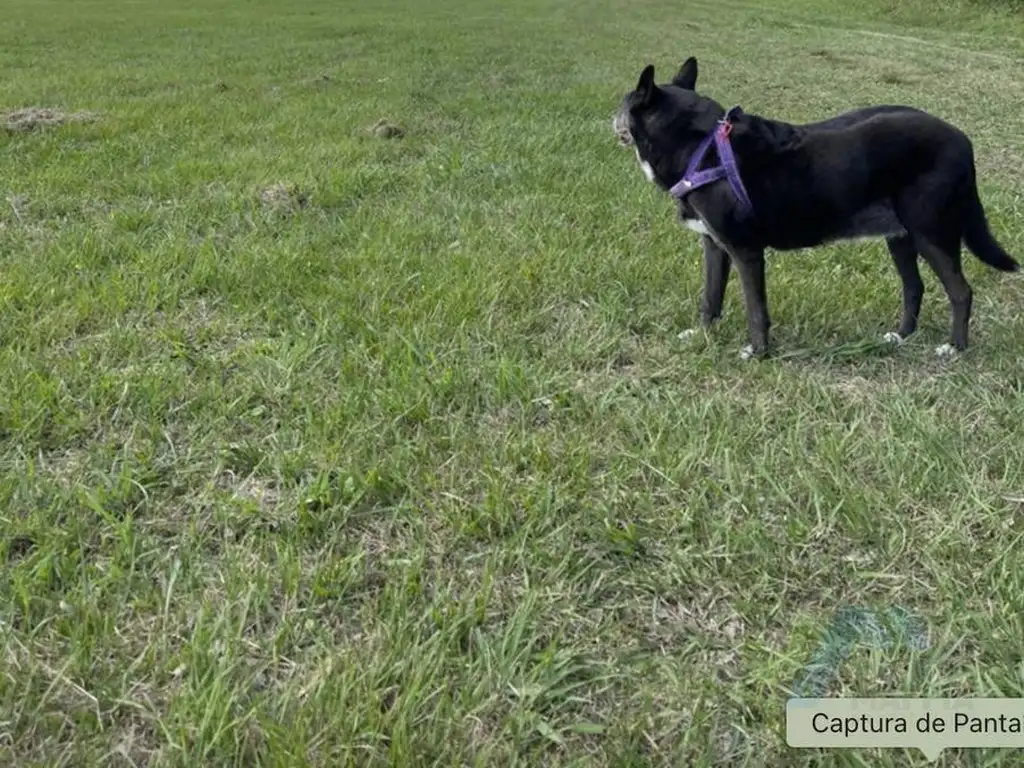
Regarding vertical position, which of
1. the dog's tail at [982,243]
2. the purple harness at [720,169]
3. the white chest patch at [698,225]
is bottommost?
the dog's tail at [982,243]

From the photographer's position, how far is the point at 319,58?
14.5 m

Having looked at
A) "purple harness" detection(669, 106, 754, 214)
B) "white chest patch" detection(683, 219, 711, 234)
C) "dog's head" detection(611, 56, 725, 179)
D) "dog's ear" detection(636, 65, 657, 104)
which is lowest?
"white chest patch" detection(683, 219, 711, 234)

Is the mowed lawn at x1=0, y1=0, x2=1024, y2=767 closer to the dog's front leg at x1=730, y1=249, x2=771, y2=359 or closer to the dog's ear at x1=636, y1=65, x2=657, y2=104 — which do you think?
the dog's front leg at x1=730, y1=249, x2=771, y2=359

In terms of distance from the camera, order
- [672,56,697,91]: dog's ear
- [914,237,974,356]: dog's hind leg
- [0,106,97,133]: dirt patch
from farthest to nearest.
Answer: [0,106,97,133]: dirt patch, [672,56,697,91]: dog's ear, [914,237,974,356]: dog's hind leg

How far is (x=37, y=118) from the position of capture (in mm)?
8031

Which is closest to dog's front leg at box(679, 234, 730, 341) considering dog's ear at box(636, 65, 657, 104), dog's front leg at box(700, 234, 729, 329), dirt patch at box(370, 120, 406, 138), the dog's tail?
dog's front leg at box(700, 234, 729, 329)

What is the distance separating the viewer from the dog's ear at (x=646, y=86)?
10.5 feet

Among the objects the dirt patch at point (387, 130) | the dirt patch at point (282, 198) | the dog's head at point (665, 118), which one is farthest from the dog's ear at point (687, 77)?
the dirt patch at point (387, 130)

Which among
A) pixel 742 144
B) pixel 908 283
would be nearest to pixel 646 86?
pixel 742 144

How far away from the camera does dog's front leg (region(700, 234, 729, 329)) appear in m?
3.63

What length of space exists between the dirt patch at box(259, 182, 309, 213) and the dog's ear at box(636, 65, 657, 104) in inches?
113

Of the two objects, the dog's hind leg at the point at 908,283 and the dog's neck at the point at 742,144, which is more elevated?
the dog's neck at the point at 742,144

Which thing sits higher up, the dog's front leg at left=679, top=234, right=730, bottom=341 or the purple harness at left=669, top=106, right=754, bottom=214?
the purple harness at left=669, top=106, right=754, bottom=214

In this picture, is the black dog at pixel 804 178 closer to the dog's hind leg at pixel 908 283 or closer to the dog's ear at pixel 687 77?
the dog's hind leg at pixel 908 283
